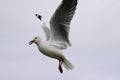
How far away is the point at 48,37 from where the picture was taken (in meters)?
42.3

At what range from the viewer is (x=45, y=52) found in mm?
41500

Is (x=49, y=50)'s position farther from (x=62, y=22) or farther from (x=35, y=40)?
(x=62, y=22)

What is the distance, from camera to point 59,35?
42.2 m

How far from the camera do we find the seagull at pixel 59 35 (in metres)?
41.6

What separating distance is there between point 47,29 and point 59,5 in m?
1.04

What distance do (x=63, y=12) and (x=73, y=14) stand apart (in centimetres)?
25

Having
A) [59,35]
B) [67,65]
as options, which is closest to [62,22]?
[59,35]

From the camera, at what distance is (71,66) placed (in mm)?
42094

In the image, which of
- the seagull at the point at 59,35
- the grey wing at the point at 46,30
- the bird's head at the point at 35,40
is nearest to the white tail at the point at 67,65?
the seagull at the point at 59,35

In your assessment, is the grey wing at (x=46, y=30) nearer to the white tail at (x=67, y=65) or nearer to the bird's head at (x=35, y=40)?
the bird's head at (x=35, y=40)

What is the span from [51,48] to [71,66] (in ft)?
2.45

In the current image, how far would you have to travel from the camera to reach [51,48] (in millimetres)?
41750

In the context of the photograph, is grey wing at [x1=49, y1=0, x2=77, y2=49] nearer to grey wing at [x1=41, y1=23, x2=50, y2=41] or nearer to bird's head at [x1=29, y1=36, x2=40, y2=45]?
grey wing at [x1=41, y1=23, x2=50, y2=41]

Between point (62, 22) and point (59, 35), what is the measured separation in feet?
1.29
